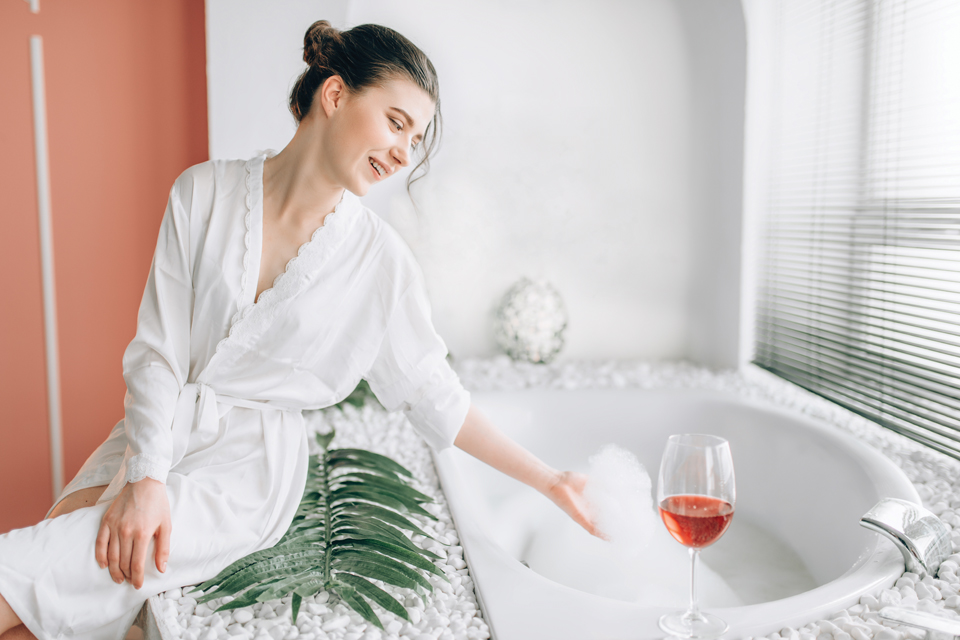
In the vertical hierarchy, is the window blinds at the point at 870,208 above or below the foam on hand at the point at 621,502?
above

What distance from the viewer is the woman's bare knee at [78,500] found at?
3.55 feet

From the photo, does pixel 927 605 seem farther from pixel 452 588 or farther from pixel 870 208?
pixel 870 208

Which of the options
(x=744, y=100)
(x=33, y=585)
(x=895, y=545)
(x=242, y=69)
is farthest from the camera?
(x=744, y=100)

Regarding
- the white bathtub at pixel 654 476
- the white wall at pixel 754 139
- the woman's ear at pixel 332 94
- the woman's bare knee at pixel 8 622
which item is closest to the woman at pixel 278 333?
the woman's ear at pixel 332 94

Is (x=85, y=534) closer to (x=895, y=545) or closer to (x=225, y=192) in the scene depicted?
(x=225, y=192)

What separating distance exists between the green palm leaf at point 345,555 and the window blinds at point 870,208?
1.46 meters

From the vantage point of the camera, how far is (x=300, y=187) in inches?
47.3

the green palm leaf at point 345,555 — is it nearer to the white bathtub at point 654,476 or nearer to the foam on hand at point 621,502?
the white bathtub at point 654,476

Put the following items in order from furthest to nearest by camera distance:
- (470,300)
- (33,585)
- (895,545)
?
(470,300)
(895,545)
(33,585)

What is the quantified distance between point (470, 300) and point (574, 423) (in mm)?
940

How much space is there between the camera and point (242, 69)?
88.6 inches

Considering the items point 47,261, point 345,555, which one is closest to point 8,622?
point 345,555

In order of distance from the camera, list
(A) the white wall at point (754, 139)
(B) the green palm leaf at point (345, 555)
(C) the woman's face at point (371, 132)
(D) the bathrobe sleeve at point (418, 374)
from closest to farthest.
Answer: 1. (B) the green palm leaf at point (345, 555)
2. (C) the woman's face at point (371, 132)
3. (D) the bathrobe sleeve at point (418, 374)
4. (A) the white wall at point (754, 139)

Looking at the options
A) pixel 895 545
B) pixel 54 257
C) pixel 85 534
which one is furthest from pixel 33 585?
pixel 54 257
